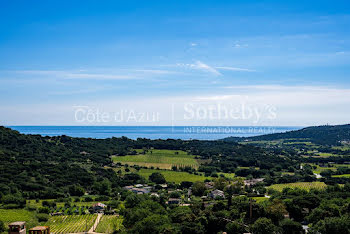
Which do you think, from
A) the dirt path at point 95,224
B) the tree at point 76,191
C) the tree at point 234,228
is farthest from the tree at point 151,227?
the tree at point 76,191

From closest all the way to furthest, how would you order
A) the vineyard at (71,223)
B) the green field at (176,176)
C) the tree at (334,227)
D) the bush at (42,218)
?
1. the tree at (334,227)
2. the vineyard at (71,223)
3. the bush at (42,218)
4. the green field at (176,176)

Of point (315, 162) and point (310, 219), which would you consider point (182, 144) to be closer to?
point (315, 162)

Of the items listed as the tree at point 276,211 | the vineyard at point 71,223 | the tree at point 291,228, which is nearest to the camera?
the tree at point 291,228

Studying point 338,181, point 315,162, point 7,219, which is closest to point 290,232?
point 7,219

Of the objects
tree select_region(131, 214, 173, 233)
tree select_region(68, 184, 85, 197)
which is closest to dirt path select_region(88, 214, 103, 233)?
tree select_region(131, 214, 173, 233)

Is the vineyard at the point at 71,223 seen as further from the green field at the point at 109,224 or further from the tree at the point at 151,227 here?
the tree at the point at 151,227
